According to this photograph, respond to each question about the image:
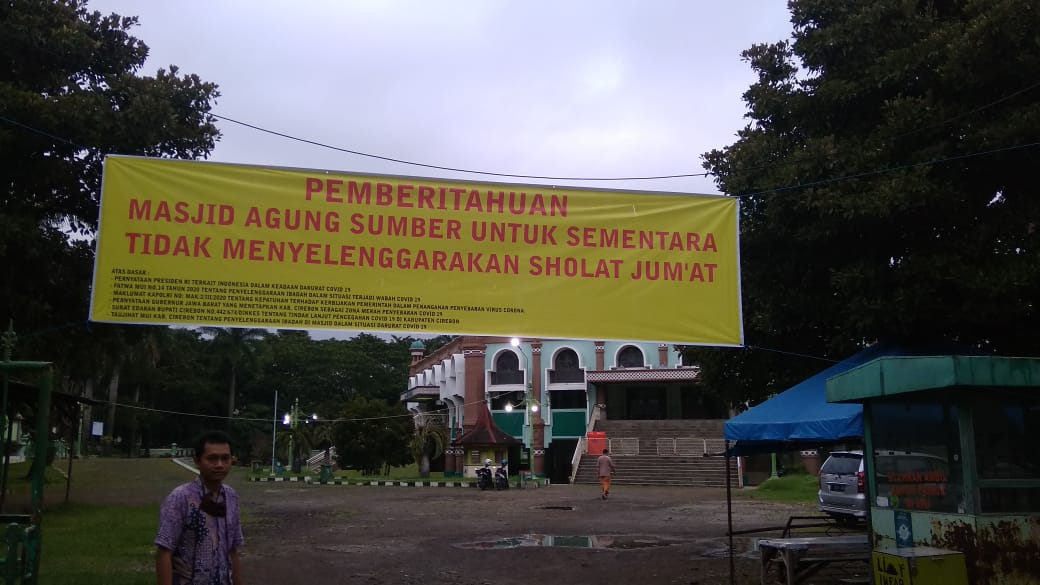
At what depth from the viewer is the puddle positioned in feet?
40.6

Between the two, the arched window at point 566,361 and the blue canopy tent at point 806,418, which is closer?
the blue canopy tent at point 806,418

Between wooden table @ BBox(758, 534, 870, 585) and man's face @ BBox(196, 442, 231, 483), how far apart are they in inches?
234

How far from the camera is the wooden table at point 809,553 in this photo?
796cm

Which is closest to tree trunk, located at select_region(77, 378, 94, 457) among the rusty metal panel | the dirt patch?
the dirt patch

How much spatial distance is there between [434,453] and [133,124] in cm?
2911

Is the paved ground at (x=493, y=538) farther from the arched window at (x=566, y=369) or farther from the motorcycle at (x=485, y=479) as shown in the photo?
the arched window at (x=566, y=369)

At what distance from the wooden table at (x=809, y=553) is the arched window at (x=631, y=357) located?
3251 cm

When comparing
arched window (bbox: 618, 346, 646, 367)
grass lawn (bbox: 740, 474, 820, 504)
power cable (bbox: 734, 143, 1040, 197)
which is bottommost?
grass lawn (bbox: 740, 474, 820, 504)

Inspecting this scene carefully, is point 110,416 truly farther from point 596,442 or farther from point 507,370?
point 596,442

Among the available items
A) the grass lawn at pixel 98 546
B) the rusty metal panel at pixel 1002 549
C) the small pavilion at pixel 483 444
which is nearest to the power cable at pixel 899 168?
the rusty metal panel at pixel 1002 549

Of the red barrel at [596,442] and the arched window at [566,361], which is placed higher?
the arched window at [566,361]

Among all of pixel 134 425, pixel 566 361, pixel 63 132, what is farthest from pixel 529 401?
pixel 134 425

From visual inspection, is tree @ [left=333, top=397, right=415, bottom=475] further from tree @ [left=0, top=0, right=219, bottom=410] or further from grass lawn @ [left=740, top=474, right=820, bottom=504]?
tree @ [left=0, top=0, right=219, bottom=410]

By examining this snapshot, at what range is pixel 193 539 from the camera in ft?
12.9
